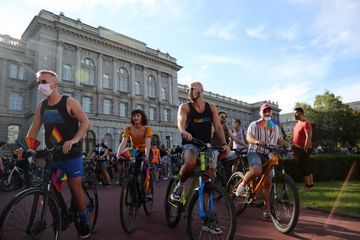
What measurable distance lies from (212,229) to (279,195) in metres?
1.68

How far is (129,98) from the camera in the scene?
136 feet

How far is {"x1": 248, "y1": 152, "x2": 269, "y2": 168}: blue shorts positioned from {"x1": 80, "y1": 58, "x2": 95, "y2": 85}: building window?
35.2 meters

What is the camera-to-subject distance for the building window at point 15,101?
33781 millimetres

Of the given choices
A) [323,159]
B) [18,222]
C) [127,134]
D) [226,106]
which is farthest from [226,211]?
[226,106]

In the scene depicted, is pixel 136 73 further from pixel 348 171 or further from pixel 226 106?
pixel 348 171

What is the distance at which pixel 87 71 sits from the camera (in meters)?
37.6

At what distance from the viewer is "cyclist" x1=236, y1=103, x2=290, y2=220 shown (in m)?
4.54

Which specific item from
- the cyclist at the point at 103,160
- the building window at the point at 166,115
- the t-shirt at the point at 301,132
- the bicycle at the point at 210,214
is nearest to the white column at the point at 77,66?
the building window at the point at 166,115

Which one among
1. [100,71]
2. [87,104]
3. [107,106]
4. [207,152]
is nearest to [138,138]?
[207,152]

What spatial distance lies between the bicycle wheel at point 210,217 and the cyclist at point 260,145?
1.56 m

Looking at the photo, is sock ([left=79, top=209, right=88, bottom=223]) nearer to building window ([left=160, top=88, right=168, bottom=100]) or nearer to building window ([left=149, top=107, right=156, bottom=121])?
building window ([left=149, top=107, right=156, bottom=121])

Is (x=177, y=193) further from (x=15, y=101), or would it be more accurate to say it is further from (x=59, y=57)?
(x=15, y=101)

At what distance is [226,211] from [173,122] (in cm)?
4430

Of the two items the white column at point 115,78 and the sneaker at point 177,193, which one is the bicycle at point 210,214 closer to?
the sneaker at point 177,193
